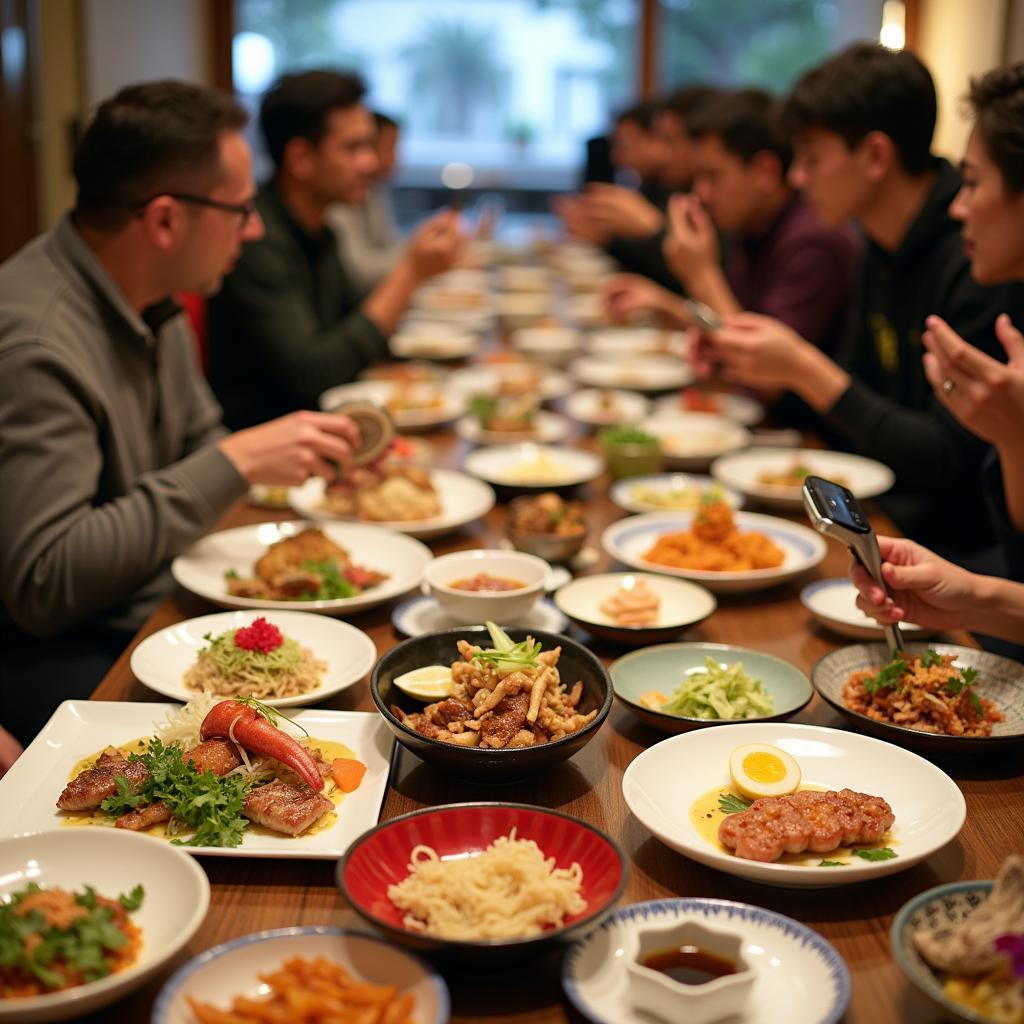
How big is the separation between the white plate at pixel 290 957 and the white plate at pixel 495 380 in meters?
2.88

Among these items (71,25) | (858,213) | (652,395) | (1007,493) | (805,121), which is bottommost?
(652,395)

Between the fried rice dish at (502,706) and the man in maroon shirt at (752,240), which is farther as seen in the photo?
the man in maroon shirt at (752,240)

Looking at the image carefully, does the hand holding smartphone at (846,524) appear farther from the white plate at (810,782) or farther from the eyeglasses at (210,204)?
the eyeglasses at (210,204)

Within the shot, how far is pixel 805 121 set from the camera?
11.8 ft

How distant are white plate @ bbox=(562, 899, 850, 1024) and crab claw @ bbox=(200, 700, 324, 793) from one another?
18.1 inches

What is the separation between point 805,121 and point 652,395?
1089 millimetres

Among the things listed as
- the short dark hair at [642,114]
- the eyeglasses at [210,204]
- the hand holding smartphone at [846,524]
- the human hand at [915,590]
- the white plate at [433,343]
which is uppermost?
the short dark hair at [642,114]

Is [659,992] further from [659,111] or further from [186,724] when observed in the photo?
[659,111]

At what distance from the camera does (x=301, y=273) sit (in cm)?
455

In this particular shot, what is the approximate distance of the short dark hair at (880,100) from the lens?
Result: 339 centimetres

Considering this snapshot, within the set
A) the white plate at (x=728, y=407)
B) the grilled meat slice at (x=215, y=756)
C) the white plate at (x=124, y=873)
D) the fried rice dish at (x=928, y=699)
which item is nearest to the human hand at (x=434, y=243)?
the white plate at (x=728, y=407)

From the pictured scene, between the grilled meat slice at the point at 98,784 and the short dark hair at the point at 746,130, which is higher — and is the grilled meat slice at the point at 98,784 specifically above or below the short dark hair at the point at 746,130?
below

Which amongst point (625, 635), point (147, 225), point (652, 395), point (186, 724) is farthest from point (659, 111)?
point (186, 724)

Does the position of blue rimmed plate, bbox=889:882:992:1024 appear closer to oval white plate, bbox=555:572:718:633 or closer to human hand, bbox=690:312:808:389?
oval white plate, bbox=555:572:718:633
